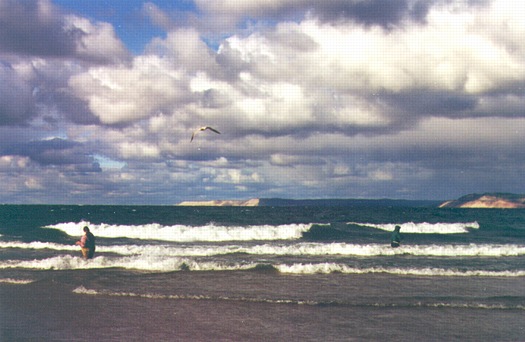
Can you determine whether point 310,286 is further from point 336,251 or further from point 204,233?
point 204,233

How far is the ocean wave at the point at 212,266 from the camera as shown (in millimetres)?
18422

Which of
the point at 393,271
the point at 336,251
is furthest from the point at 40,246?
the point at 393,271

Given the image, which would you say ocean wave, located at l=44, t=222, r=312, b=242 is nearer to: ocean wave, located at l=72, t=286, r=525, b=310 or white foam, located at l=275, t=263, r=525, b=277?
white foam, located at l=275, t=263, r=525, b=277

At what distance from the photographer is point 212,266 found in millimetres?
19422

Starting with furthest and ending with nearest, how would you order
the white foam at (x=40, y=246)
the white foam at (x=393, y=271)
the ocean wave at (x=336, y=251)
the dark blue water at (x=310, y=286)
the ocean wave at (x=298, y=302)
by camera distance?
the white foam at (x=40, y=246), the ocean wave at (x=336, y=251), the white foam at (x=393, y=271), the ocean wave at (x=298, y=302), the dark blue water at (x=310, y=286)

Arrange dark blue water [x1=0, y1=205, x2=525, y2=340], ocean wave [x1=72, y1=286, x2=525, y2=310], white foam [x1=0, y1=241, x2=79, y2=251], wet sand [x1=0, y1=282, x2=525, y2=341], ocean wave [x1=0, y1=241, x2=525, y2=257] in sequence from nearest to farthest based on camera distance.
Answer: wet sand [x1=0, y1=282, x2=525, y2=341] → dark blue water [x1=0, y1=205, x2=525, y2=340] → ocean wave [x1=72, y1=286, x2=525, y2=310] → ocean wave [x1=0, y1=241, x2=525, y2=257] → white foam [x1=0, y1=241, x2=79, y2=251]

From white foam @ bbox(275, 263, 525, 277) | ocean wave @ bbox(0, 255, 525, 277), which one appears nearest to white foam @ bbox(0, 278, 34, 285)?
ocean wave @ bbox(0, 255, 525, 277)

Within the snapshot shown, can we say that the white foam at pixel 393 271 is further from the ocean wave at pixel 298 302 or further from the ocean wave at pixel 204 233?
the ocean wave at pixel 204 233

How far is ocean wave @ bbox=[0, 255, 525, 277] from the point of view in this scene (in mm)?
18422

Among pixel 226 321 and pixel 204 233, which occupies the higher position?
pixel 204 233

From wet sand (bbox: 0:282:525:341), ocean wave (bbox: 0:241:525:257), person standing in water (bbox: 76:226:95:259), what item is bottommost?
wet sand (bbox: 0:282:525:341)

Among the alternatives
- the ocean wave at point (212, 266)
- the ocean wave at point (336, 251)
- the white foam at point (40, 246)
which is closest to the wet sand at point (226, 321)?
the ocean wave at point (212, 266)

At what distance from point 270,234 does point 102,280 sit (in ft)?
70.9

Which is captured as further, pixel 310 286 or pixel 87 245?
pixel 87 245
